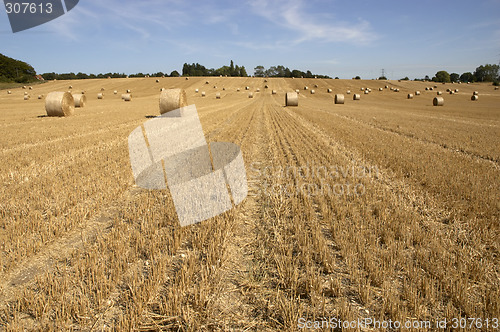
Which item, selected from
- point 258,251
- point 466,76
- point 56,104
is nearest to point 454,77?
point 466,76

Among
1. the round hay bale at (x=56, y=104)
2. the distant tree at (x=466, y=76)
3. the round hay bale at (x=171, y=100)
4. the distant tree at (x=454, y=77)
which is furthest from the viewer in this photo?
the distant tree at (x=454, y=77)

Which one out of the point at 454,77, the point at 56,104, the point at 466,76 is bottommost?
the point at 56,104

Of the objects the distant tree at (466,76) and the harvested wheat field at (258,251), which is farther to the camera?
the distant tree at (466,76)

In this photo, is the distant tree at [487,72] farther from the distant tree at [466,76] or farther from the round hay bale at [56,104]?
the round hay bale at [56,104]

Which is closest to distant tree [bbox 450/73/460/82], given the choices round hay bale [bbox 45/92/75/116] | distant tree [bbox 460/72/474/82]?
distant tree [bbox 460/72/474/82]

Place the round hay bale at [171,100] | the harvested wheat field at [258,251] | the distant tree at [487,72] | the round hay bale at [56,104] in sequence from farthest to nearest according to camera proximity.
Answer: the distant tree at [487,72]
the round hay bale at [56,104]
the round hay bale at [171,100]
the harvested wheat field at [258,251]

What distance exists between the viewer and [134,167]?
7.84 m

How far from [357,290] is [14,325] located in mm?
3138

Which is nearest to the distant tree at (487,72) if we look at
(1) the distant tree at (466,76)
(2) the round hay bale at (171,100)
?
(1) the distant tree at (466,76)

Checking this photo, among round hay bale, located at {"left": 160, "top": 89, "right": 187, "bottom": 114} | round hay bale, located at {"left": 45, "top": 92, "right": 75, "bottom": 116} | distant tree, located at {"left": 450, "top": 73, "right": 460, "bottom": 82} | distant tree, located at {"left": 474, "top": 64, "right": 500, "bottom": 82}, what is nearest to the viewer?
round hay bale, located at {"left": 160, "top": 89, "right": 187, "bottom": 114}

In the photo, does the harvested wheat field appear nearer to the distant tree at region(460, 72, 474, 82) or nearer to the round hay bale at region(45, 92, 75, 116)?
the round hay bale at region(45, 92, 75, 116)

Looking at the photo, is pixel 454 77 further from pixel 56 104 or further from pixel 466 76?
pixel 56 104

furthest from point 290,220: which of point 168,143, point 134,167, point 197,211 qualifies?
point 168,143

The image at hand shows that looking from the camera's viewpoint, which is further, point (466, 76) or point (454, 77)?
point (454, 77)
